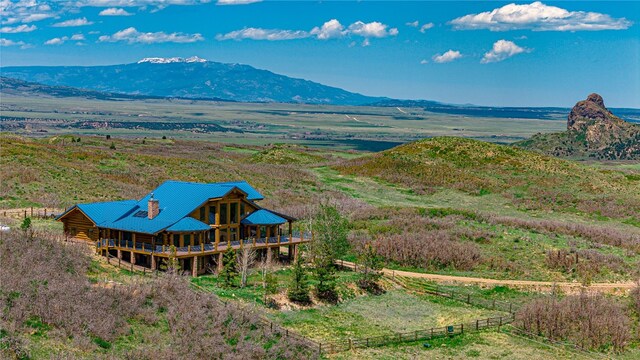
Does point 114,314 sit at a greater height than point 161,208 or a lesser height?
lesser

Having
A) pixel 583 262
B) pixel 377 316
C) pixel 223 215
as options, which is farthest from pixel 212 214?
pixel 583 262

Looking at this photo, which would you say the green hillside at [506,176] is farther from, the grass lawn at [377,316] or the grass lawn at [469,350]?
the grass lawn at [469,350]

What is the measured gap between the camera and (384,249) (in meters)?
65.1

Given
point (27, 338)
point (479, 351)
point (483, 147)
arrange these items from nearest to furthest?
point (27, 338) < point (479, 351) < point (483, 147)

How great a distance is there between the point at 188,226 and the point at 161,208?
163 inches

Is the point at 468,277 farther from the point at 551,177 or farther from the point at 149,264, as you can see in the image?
the point at 551,177

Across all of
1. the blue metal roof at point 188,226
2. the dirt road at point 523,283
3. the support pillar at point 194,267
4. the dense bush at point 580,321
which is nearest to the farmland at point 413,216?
the support pillar at point 194,267

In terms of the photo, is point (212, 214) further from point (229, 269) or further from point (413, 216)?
point (413, 216)

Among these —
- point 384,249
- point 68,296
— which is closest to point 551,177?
point 384,249

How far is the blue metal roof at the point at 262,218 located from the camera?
56.1 metres

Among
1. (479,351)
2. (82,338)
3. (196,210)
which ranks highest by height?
(196,210)

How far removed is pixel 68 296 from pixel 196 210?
14.8 meters

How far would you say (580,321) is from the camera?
4678 cm

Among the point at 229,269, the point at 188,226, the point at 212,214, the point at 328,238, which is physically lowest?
the point at 229,269
